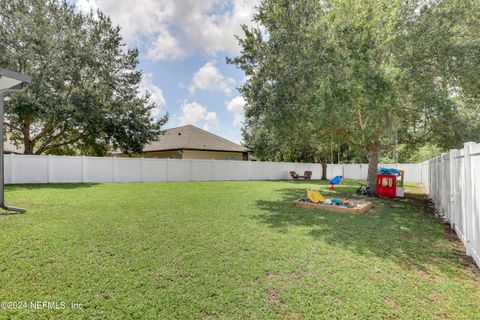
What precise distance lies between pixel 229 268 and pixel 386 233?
3862 mm

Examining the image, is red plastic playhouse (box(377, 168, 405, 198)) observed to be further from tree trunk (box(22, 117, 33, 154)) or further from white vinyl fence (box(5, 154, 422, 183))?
tree trunk (box(22, 117, 33, 154))

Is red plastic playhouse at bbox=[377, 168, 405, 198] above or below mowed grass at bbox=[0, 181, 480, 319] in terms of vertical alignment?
above

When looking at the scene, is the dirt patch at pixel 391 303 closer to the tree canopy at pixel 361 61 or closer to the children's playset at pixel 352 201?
the children's playset at pixel 352 201

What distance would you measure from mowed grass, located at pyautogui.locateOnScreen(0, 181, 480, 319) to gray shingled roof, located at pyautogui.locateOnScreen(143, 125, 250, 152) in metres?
17.1

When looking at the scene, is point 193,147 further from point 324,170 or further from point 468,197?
point 468,197

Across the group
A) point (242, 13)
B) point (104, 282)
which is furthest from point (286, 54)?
point (104, 282)

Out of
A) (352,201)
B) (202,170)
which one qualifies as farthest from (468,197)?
(202,170)

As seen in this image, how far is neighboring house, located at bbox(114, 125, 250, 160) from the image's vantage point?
22.7 m

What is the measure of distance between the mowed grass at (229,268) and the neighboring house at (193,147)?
16.6m

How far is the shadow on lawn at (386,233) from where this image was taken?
4.12m

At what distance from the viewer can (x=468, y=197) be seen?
412cm

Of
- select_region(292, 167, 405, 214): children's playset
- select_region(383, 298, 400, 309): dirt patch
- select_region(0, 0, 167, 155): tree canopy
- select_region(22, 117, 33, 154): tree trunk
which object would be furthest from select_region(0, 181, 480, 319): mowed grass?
select_region(22, 117, 33, 154): tree trunk

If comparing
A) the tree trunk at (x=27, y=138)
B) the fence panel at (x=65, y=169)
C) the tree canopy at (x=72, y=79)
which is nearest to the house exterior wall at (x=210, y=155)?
the tree canopy at (x=72, y=79)

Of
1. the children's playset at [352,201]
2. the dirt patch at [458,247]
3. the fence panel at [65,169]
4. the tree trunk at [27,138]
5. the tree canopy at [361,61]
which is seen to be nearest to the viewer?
the dirt patch at [458,247]
